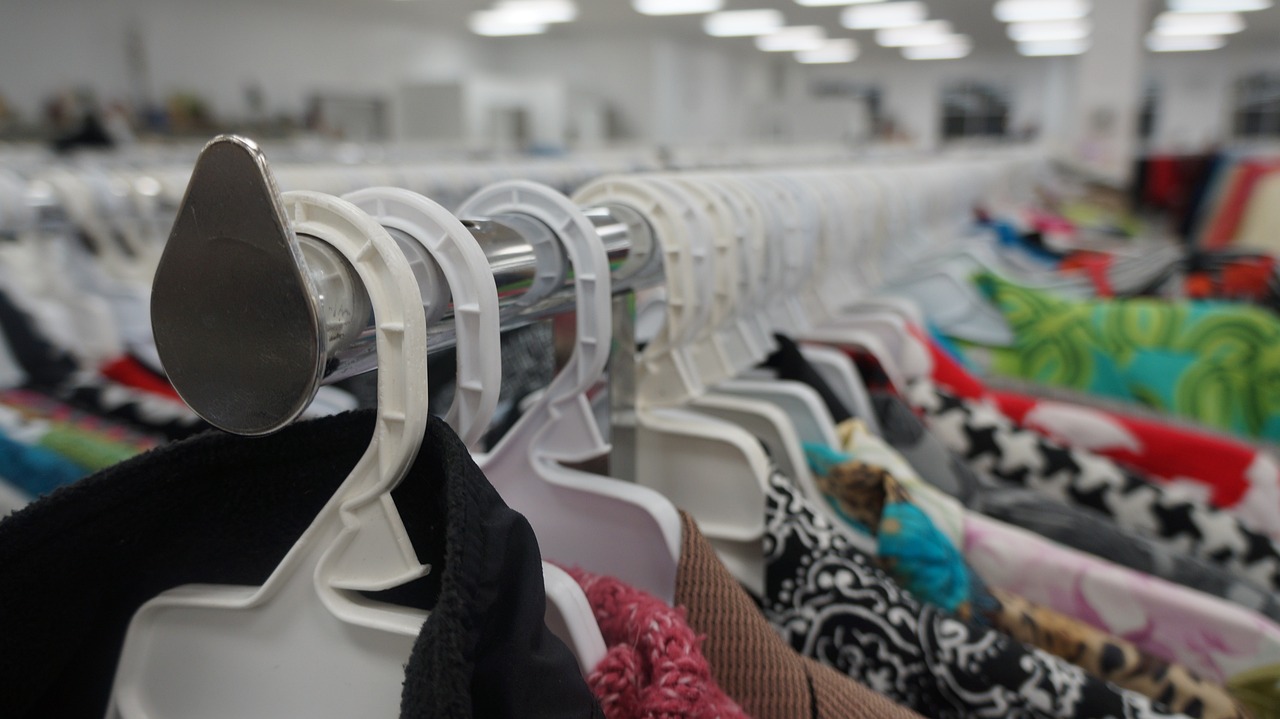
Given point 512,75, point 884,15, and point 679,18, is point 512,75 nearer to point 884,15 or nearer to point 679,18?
point 679,18

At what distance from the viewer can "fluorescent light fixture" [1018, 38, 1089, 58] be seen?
34.3 ft

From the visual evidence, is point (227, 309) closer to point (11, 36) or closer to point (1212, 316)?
point (1212, 316)

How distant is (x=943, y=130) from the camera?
14.7 metres

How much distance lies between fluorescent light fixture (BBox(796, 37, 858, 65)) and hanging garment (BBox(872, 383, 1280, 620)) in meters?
10.0

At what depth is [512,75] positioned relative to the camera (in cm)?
1058

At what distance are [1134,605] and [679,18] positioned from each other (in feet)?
27.6

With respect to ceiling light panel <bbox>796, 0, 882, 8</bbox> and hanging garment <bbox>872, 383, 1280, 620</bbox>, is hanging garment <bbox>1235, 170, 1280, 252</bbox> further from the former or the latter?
ceiling light panel <bbox>796, 0, 882, 8</bbox>

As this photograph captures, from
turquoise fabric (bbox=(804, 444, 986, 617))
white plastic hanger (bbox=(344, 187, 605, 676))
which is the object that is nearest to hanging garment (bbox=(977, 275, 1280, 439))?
turquoise fabric (bbox=(804, 444, 986, 617))

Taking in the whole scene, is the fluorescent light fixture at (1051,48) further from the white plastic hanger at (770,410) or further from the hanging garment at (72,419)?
the hanging garment at (72,419)

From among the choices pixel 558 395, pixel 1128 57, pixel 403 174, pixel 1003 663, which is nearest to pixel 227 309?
pixel 558 395

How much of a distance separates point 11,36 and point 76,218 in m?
5.94

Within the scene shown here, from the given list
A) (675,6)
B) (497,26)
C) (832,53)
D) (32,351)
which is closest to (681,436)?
(32,351)

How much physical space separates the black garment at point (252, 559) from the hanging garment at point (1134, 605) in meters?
0.44

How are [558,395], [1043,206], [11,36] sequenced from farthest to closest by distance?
[11,36] < [1043,206] < [558,395]
